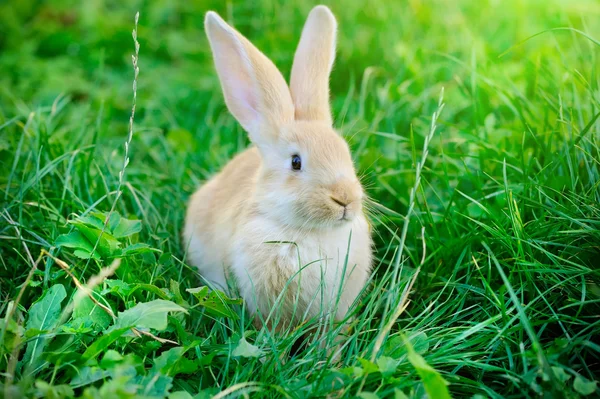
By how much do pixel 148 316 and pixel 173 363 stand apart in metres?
0.21

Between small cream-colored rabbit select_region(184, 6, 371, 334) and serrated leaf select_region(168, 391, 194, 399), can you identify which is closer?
serrated leaf select_region(168, 391, 194, 399)

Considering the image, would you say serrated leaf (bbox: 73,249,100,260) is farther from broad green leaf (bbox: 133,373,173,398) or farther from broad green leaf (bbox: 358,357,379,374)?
broad green leaf (bbox: 358,357,379,374)

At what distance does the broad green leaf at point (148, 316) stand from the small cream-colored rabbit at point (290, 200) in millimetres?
443

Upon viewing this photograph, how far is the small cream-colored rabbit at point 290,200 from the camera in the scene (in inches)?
110

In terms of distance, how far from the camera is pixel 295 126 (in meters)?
3.07

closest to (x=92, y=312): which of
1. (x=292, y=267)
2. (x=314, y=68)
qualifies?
(x=292, y=267)

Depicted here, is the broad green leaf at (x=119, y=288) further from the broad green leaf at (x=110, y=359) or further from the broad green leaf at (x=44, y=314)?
the broad green leaf at (x=110, y=359)

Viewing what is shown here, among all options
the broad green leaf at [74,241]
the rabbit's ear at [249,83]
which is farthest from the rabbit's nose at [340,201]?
the broad green leaf at [74,241]

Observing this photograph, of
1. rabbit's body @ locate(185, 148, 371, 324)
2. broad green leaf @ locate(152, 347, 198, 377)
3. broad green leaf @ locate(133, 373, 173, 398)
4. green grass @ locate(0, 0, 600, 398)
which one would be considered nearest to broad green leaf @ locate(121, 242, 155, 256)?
green grass @ locate(0, 0, 600, 398)

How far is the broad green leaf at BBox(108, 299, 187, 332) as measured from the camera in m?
2.38

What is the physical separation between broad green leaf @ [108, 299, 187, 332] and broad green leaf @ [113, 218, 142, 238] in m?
0.51

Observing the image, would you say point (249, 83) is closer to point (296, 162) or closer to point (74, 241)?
point (296, 162)

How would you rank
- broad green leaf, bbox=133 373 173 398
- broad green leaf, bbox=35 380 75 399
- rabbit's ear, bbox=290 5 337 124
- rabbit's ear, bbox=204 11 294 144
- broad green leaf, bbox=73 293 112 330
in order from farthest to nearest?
rabbit's ear, bbox=290 5 337 124 → rabbit's ear, bbox=204 11 294 144 → broad green leaf, bbox=73 293 112 330 → broad green leaf, bbox=133 373 173 398 → broad green leaf, bbox=35 380 75 399

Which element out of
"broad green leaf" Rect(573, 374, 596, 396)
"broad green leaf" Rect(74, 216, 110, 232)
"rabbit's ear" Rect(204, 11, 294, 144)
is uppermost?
"rabbit's ear" Rect(204, 11, 294, 144)
